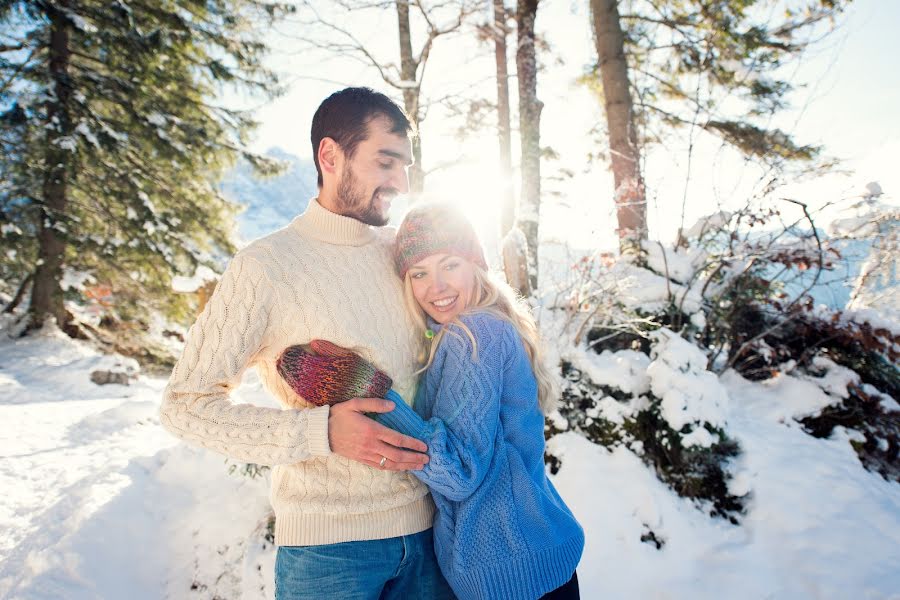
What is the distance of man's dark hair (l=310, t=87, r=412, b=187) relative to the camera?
4.79 feet

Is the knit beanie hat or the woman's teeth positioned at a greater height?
the knit beanie hat

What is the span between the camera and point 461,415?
127 cm

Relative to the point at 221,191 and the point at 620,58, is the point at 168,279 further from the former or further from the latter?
the point at 620,58

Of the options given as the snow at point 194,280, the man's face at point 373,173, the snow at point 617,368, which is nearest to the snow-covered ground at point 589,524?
the snow at point 617,368

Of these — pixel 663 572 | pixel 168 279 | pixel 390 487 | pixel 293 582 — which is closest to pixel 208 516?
pixel 293 582

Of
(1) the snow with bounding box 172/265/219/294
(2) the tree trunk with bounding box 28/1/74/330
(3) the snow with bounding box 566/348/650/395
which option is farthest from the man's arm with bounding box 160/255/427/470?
(2) the tree trunk with bounding box 28/1/74/330

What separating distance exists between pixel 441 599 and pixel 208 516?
8.22 ft

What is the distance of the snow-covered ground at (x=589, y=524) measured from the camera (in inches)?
96.2

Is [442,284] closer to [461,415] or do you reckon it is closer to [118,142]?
[461,415]

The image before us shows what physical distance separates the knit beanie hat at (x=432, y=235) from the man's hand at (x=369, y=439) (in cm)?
59

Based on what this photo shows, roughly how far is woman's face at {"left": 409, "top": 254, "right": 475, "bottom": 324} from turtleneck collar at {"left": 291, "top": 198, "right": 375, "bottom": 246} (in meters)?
0.26

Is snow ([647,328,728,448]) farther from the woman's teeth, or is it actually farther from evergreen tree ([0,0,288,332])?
evergreen tree ([0,0,288,332])

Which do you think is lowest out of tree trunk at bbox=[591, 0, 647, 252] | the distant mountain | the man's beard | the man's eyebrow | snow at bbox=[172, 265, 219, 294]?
the distant mountain

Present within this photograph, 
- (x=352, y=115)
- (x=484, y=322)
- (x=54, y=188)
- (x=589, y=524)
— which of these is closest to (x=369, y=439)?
(x=484, y=322)
